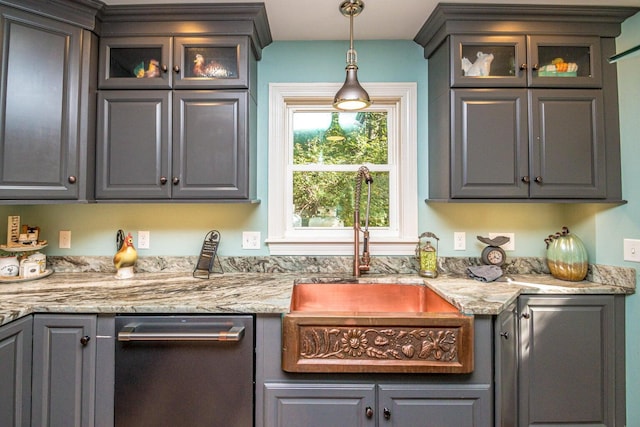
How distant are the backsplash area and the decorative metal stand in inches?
1.3

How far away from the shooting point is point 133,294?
5.09 ft

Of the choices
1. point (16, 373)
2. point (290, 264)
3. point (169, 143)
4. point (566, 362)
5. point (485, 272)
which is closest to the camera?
point (16, 373)

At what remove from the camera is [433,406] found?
133 centimetres

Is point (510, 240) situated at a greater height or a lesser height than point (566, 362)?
greater

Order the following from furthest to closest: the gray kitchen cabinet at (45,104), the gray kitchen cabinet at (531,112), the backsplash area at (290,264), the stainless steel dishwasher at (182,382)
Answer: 1. the backsplash area at (290,264)
2. the gray kitchen cabinet at (531,112)
3. the gray kitchen cabinet at (45,104)
4. the stainless steel dishwasher at (182,382)

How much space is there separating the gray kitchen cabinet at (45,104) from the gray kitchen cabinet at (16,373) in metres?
0.68

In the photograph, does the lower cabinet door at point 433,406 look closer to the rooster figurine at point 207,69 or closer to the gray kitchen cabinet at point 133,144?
the gray kitchen cabinet at point 133,144

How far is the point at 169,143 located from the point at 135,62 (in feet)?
1.71

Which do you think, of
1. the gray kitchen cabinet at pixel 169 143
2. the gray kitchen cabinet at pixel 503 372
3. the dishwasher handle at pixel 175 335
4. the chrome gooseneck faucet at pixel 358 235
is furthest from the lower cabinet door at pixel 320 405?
the gray kitchen cabinet at pixel 169 143

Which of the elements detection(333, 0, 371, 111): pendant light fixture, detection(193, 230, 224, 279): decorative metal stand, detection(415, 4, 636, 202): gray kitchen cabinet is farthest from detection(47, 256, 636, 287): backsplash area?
detection(333, 0, 371, 111): pendant light fixture

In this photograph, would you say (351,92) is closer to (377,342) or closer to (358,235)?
(358,235)

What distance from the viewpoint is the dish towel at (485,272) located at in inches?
72.2

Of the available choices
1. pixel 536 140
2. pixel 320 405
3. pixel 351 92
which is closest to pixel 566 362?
pixel 536 140

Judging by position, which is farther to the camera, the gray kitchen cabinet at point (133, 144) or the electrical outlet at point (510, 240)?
the electrical outlet at point (510, 240)
